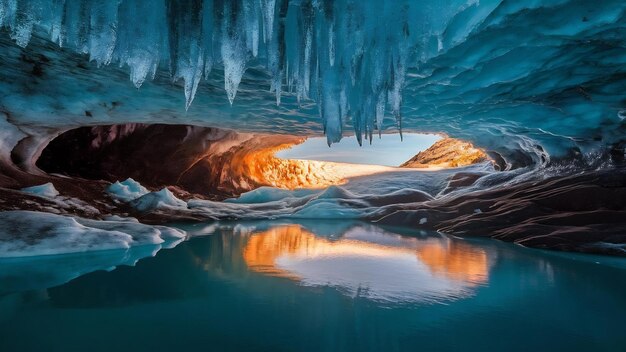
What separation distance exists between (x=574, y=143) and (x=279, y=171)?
14315mm

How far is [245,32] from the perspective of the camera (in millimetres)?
4848

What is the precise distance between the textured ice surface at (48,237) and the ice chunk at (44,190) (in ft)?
11.4

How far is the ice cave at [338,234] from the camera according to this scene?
2.97 metres

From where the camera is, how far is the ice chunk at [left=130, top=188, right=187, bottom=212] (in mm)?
10953

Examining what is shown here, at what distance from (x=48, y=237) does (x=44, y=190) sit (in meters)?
4.47

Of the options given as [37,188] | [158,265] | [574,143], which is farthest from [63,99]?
[574,143]

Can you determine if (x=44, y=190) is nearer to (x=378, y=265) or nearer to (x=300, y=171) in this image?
(x=378, y=265)

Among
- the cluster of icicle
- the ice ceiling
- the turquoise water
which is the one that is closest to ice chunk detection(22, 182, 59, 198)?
the ice ceiling

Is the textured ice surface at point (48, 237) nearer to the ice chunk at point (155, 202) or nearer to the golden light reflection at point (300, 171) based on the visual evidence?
the ice chunk at point (155, 202)

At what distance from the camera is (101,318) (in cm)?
291

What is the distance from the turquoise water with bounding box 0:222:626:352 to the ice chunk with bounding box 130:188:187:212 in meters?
5.50

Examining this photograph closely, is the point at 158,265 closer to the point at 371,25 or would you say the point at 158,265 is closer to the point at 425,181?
the point at 371,25

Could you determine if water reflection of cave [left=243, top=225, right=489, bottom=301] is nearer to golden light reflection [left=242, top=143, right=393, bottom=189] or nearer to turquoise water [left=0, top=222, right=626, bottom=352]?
turquoise water [left=0, top=222, right=626, bottom=352]

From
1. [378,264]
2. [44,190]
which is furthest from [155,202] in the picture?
[378,264]
